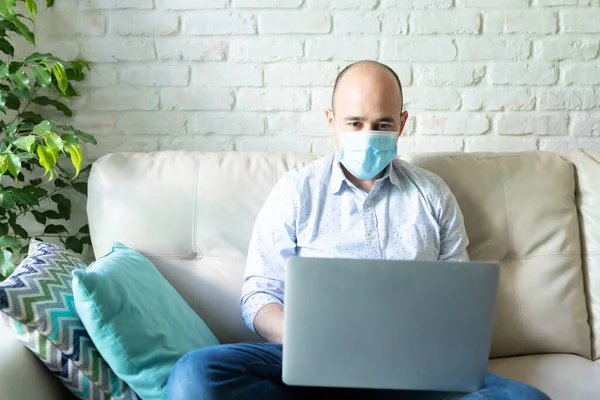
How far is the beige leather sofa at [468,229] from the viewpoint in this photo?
1.62 metres

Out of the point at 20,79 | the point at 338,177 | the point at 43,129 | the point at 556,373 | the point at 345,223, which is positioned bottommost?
the point at 556,373

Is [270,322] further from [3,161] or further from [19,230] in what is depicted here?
[19,230]

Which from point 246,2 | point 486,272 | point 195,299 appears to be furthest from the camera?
point 246,2

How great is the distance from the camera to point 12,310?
1.16m

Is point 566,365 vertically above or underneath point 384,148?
underneath

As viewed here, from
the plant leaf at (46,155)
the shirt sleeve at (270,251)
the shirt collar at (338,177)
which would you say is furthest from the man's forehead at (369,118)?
the plant leaf at (46,155)

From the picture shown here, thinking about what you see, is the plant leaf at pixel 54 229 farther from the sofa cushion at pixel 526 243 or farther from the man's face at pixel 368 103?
the sofa cushion at pixel 526 243

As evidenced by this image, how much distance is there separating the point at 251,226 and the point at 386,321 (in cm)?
73

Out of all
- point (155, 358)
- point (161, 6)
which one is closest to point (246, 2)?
point (161, 6)

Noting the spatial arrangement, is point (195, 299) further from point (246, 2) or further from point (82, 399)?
point (246, 2)

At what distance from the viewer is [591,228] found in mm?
1716

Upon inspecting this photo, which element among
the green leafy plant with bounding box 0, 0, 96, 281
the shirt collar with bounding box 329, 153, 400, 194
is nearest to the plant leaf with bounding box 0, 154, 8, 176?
the green leafy plant with bounding box 0, 0, 96, 281

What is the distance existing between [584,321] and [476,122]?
0.67 metres

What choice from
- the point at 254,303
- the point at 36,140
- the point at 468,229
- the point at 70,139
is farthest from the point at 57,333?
the point at 468,229
